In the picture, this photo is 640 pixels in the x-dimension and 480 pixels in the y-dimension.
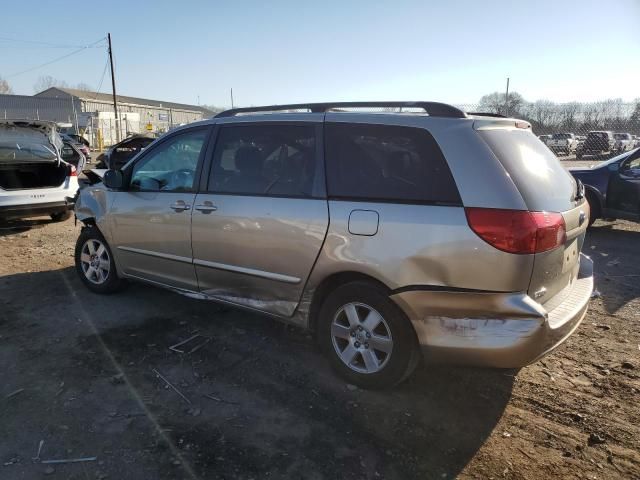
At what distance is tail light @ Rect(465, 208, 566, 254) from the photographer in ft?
8.59

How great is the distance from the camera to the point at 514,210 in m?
2.64

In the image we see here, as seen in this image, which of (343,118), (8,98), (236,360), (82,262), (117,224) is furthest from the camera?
(8,98)

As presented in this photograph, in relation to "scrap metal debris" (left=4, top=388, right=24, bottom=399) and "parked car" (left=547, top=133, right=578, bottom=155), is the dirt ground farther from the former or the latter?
"parked car" (left=547, top=133, right=578, bottom=155)

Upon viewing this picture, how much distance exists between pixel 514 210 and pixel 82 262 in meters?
4.52

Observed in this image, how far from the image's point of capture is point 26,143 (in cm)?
848

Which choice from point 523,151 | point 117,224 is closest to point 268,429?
point 523,151

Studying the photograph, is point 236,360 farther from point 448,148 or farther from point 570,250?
point 570,250

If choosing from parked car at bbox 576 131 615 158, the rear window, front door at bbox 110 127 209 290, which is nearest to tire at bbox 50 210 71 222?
front door at bbox 110 127 209 290

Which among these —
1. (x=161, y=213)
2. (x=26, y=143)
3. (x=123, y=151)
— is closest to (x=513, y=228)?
(x=161, y=213)

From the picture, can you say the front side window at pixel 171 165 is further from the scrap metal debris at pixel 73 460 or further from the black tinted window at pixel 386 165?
the scrap metal debris at pixel 73 460

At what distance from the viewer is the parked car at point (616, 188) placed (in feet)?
26.2

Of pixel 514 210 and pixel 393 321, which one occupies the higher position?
pixel 514 210

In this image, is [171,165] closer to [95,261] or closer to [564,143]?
[95,261]

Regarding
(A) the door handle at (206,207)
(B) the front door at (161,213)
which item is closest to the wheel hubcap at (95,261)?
(B) the front door at (161,213)
